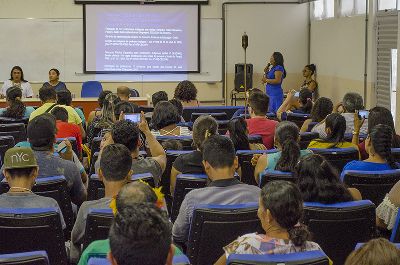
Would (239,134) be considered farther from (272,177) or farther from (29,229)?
(29,229)

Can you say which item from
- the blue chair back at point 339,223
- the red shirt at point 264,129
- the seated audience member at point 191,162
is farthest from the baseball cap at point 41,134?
the red shirt at point 264,129

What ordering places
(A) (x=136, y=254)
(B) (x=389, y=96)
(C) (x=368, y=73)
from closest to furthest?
(A) (x=136, y=254) → (B) (x=389, y=96) → (C) (x=368, y=73)

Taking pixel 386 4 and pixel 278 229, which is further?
pixel 386 4

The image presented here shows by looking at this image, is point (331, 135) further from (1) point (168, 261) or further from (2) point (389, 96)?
(2) point (389, 96)

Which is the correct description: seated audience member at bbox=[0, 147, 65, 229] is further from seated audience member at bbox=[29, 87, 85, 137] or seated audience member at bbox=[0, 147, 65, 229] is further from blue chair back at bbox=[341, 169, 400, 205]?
seated audience member at bbox=[29, 87, 85, 137]

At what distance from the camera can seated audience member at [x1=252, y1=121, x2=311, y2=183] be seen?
484cm

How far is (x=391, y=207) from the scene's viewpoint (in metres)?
4.18

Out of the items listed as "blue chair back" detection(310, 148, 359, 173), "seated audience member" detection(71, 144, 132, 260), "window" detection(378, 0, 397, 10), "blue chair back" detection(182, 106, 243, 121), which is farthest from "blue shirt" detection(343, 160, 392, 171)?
"window" detection(378, 0, 397, 10)

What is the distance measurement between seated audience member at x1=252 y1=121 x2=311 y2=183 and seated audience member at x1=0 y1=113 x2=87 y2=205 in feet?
4.29

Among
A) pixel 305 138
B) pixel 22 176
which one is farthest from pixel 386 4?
pixel 22 176

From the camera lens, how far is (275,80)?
42.0 ft

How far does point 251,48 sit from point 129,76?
2.65 meters

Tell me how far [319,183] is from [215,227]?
2.08 feet

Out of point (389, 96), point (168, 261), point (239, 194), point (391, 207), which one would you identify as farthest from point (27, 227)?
point (389, 96)
